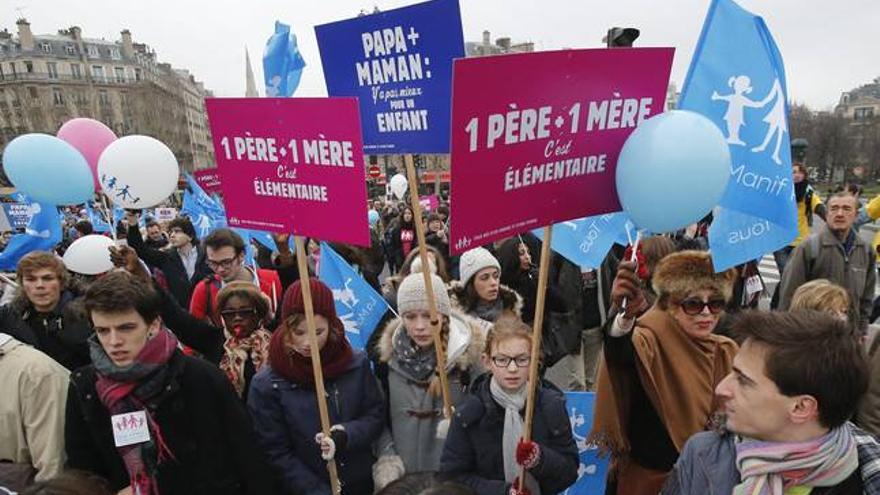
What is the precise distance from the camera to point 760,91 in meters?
Answer: 2.70

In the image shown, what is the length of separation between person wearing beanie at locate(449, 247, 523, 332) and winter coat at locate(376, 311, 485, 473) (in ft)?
2.90

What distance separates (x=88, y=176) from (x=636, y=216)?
17.1ft

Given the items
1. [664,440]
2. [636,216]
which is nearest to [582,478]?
[664,440]

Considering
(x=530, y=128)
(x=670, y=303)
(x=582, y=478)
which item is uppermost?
(x=530, y=128)

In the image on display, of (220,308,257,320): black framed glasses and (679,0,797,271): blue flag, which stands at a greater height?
(679,0,797,271): blue flag

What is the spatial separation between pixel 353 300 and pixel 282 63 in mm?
1919

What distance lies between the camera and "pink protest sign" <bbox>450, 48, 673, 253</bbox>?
165 centimetres

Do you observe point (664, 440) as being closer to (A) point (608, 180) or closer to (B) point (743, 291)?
(A) point (608, 180)

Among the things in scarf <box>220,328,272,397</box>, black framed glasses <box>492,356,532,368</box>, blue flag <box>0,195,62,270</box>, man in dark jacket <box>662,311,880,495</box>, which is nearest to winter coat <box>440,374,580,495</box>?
black framed glasses <box>492,356,532,368</box>

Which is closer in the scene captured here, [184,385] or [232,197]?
[184,385]

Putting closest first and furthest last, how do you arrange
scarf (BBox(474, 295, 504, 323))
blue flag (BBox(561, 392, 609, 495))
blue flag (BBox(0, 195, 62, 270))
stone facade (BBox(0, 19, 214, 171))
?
blue flag (BBox(561, 392, 609, 495)), scarf (BBox(474, 295, 504, 323)), blue flag (BBox(0, 195, 62, 270)), stone facade (BBox(0, 19, 214, 171))

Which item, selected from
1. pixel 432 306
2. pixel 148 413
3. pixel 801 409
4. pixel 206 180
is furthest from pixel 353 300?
pixel 206 180

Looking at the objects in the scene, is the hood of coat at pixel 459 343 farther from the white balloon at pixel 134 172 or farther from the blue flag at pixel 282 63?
the white balloon at pixel 134 172

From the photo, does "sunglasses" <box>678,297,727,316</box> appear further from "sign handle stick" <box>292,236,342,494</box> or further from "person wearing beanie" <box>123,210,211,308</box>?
"person wearing beanie" <box>123,210,211,308</box>
